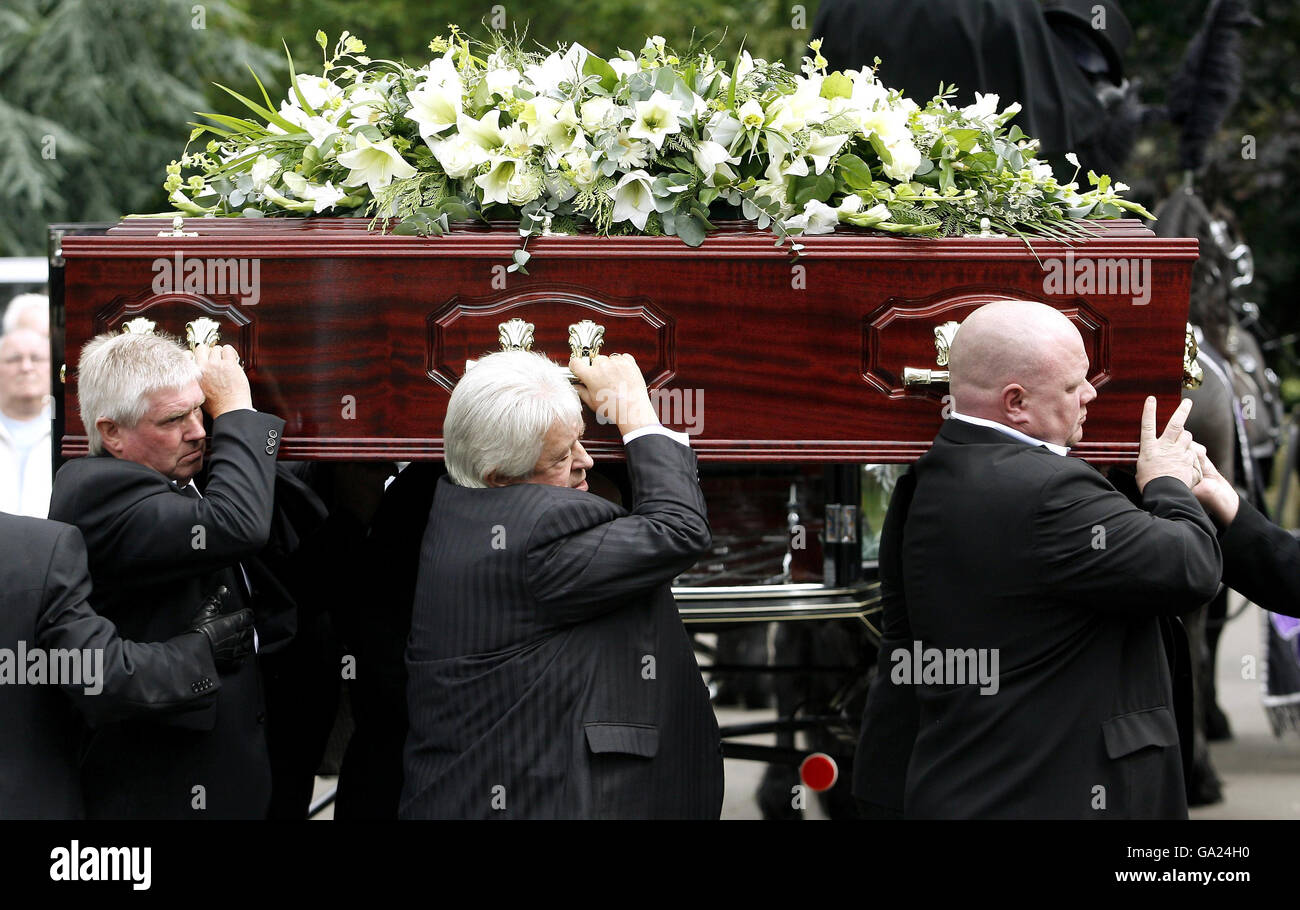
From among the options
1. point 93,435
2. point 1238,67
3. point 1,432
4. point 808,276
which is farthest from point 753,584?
point 1238,67

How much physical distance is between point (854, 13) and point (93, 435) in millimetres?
2706

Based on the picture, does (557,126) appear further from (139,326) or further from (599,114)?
(139,326)

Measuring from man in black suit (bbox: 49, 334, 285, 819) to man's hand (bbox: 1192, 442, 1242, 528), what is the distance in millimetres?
2025

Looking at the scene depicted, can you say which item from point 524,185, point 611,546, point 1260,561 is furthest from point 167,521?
point 1260,561

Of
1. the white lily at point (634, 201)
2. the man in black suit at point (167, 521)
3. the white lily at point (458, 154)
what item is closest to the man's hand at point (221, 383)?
the man in black suit at point (167, 521)

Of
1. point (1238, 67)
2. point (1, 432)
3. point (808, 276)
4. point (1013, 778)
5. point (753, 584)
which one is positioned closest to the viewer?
point (1013, 778)

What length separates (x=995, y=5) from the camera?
4.70m

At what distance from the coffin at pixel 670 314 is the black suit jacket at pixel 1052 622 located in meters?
0.31

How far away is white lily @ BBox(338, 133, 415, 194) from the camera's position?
337 centimetres

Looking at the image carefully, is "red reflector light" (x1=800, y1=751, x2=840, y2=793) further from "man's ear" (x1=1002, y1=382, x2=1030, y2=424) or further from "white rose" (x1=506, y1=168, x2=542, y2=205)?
"white rose" (x1=506, y1=168, x2=542, y2=205)

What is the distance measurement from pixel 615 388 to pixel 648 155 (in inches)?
19.8
